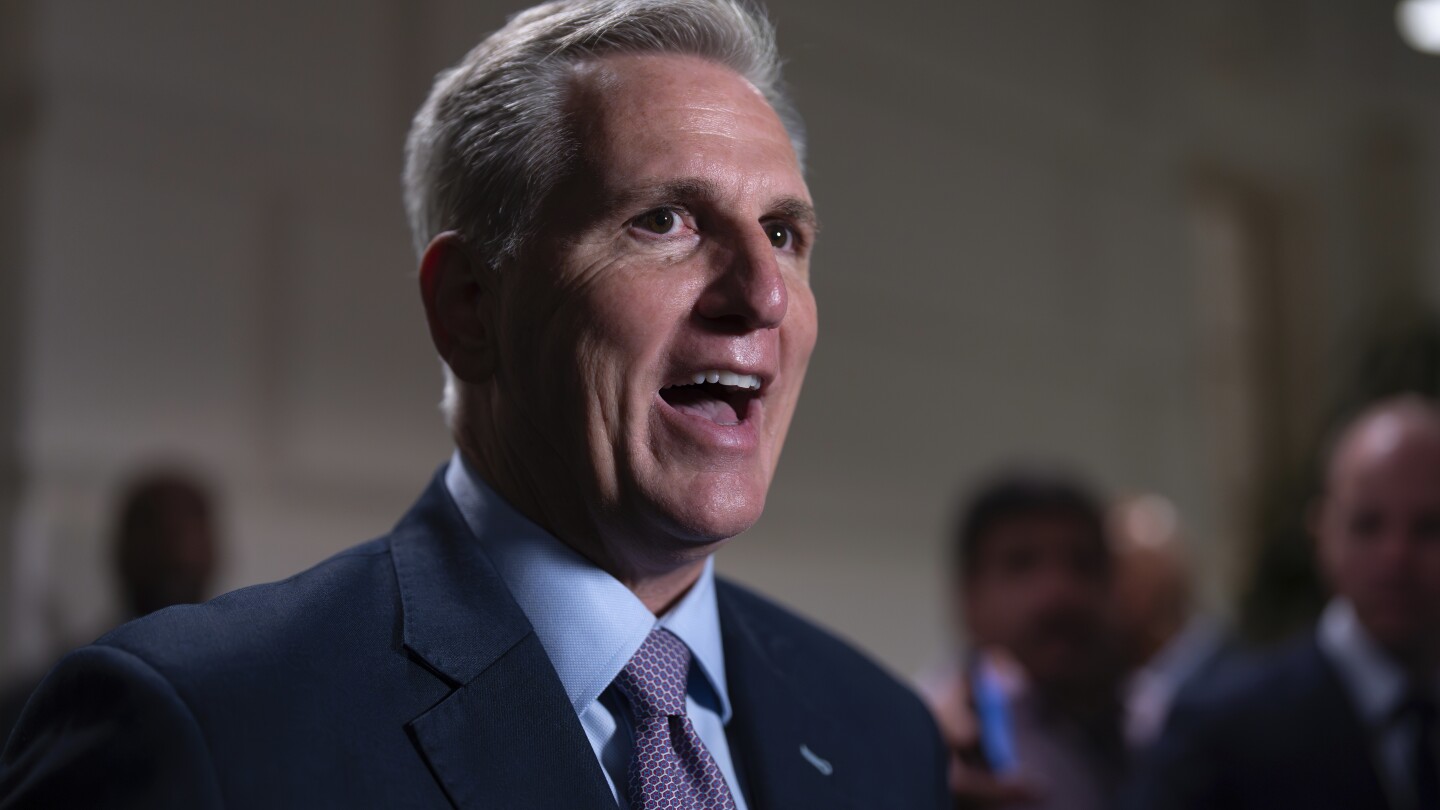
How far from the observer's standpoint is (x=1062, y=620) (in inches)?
93.7

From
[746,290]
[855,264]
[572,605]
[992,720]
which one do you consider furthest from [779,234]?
[855,264]

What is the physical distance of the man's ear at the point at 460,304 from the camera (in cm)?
126

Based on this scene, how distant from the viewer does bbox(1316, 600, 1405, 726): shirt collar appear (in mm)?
2494

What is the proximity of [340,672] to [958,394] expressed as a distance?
12.6ft

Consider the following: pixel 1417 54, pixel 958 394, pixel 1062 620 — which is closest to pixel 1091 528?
pixel 1062 620

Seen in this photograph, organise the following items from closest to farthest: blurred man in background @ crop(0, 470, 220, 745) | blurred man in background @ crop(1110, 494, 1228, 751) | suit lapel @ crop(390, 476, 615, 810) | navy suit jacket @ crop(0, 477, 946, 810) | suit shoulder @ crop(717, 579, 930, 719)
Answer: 1. navy suit jacket @ crop(0, 477, 946, 810)
2. suit lapel @ crop(390, 476, 615, 810)
3. suit shoulder @ crop(717, 579, 930, 719)
4. blurred man in background @ crop(0, 470, 220, 745)
5. blurred man in background @ crop(1110, 494, 1228, 751)

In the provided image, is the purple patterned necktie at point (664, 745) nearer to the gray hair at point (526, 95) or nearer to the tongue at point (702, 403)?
the tongue at point (702, 403)

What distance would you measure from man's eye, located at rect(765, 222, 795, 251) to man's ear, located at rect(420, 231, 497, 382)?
0.85ft

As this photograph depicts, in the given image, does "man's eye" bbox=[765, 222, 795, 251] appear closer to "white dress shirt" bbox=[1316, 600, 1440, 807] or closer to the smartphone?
the smartphone

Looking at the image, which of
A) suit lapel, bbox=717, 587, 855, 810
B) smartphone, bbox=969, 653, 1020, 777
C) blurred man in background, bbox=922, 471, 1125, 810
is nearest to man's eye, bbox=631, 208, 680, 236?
suit lapel, bbox=717, 587, 855, 810

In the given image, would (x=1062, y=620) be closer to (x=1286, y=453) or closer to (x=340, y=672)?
(x=340, y=672)

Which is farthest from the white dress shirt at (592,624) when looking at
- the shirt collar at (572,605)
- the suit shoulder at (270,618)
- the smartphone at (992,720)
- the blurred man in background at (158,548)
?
the blurred man in background at (158,548)

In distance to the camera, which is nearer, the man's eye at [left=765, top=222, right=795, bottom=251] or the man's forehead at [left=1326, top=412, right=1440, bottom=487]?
the man's eye at [left=765, top=222, right=795, bottom=251]

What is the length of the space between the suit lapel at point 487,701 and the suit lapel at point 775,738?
0.73 ft
